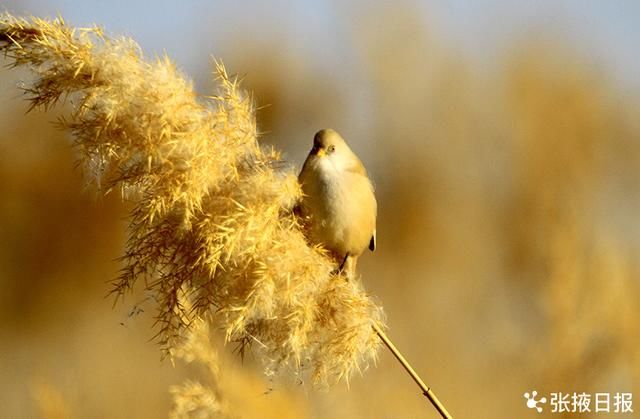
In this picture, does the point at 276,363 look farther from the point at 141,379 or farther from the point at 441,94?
the point at 441,94

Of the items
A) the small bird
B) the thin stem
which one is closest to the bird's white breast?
the small bird

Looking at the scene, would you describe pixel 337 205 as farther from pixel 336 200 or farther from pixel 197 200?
pixel 197 200

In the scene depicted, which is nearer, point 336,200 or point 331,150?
point 336,200

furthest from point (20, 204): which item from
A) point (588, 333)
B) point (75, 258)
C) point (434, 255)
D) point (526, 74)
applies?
point (588, 333)

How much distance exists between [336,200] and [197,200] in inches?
20.9

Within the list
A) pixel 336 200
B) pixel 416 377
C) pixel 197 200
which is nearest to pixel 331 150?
pixel 336 200

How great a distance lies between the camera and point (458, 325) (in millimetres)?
4137

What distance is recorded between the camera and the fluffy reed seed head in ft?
5.26

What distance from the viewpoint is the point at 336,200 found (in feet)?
6.86

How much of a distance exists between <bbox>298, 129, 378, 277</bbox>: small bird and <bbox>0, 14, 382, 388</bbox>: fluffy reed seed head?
0.67 ft

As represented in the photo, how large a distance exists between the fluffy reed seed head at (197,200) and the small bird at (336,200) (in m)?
0.20

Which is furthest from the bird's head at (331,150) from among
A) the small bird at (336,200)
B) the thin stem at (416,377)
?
the thin stem at (416,377)

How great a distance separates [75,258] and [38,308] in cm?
37

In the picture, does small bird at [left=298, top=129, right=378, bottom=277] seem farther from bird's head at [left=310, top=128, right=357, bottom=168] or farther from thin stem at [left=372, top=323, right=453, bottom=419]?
thin stem at [left=372, top=323, right=453, bottom=419]
